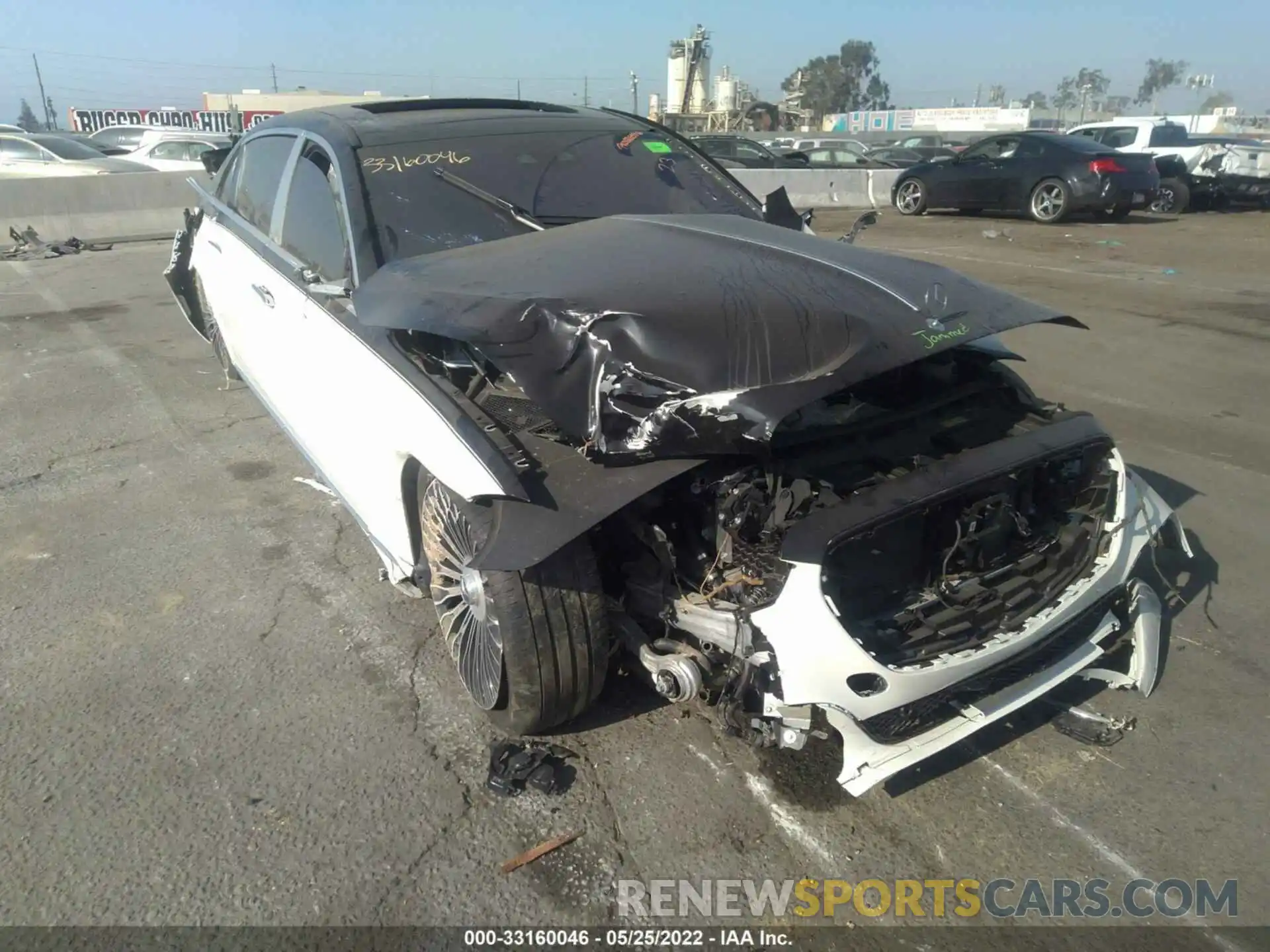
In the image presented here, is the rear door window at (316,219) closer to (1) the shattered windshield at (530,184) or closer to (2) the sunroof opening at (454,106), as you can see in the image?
(1) the shattered windshield at (530,184)

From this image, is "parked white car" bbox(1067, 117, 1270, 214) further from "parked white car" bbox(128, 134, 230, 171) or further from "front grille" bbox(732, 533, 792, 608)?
"parked white car" bbox(128, 134, 230, 171)

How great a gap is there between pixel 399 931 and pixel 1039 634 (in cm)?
188

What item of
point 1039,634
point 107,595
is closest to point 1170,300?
point 1039,634

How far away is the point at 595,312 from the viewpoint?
2564 mm

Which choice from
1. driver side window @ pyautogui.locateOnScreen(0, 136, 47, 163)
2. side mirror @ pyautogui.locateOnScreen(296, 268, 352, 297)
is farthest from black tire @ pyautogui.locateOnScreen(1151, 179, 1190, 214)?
driver side window @ pyautogui.locateOnScreen(0, 136, 47, 163)

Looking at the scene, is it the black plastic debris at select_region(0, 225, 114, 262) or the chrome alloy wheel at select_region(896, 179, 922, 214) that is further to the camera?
the chrome alloy wheel at select_region(896, 179, 922, 214)

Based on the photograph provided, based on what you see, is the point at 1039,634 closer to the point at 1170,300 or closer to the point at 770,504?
the point at 770,504

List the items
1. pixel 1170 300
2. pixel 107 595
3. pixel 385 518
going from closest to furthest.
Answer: pixel 385 518 → pixel 107 595 → pixel 1170 300

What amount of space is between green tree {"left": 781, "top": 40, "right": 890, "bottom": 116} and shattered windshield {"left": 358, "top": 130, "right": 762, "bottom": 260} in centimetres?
8779

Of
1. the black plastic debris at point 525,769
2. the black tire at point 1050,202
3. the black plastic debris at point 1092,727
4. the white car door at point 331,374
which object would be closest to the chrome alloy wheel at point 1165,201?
the black tire at point 1050,202

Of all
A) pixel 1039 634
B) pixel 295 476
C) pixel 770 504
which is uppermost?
pixel 770 504

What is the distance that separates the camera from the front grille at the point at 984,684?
244 cm

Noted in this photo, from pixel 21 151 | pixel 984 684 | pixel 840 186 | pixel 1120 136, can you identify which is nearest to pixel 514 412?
pixel 984 684

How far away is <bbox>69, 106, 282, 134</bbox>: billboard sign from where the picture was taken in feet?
144
